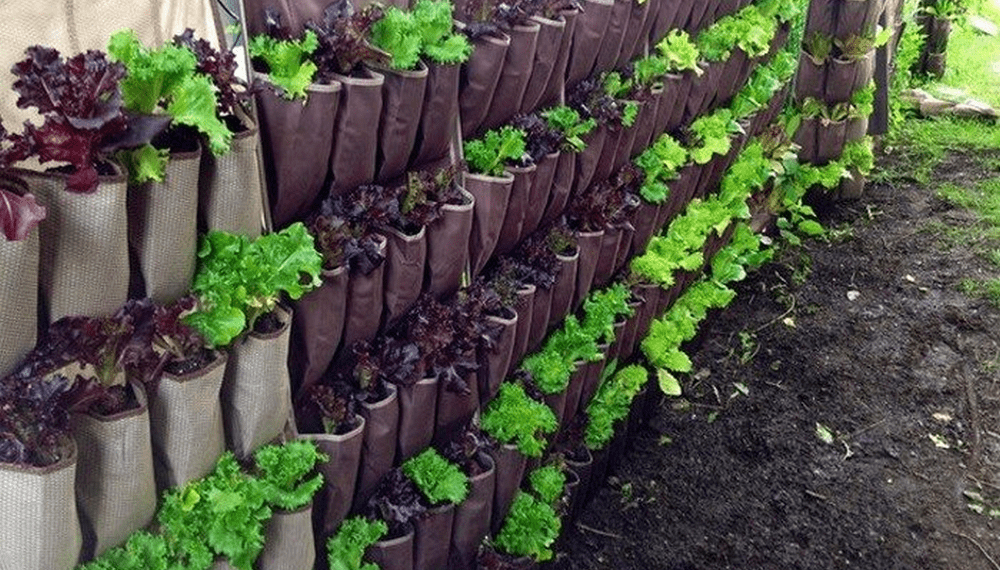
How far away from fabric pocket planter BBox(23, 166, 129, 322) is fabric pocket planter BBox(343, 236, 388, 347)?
2.54 feet

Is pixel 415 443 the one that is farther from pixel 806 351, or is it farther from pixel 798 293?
pixel 798 293

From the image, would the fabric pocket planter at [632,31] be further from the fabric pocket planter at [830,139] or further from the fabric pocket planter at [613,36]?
the fabric pocket planter at [830,139]

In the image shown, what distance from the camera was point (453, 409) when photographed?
3.13m

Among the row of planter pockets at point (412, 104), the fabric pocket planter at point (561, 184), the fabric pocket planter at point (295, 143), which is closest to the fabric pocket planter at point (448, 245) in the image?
the row of planter pockets at point (412, 104)

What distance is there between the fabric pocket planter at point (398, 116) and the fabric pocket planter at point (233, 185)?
47cm

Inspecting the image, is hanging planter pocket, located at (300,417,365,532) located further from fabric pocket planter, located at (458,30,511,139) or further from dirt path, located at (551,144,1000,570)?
dirt path, located at (551,144,1000,570)

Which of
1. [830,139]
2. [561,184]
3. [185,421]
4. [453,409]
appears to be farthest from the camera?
[830,139]

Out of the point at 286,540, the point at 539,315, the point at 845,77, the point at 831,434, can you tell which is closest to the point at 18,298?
the point at 286,540

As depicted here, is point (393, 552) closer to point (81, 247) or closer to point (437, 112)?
point (437, 112)

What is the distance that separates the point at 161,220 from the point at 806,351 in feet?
14.4

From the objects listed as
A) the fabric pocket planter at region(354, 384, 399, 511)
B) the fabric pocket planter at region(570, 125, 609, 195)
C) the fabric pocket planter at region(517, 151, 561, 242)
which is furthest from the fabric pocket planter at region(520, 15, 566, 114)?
the fabric pocket planter at region(354, 384, 399, 511)

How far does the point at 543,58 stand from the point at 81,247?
5.85 ft

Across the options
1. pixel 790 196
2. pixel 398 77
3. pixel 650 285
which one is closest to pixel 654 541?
pixel 650 285

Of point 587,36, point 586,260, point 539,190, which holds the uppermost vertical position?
point 587,36
